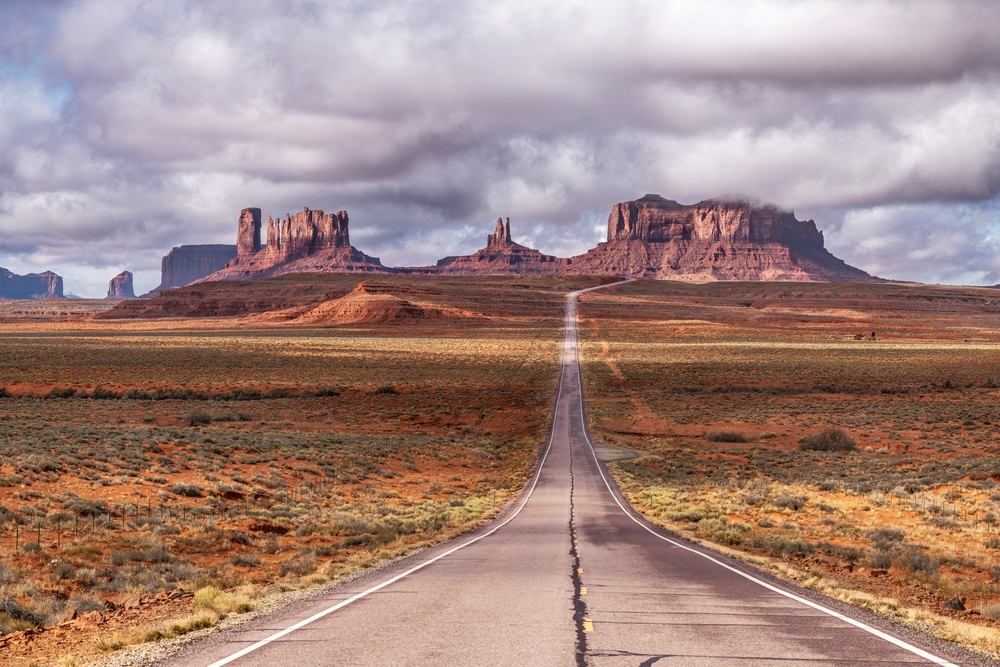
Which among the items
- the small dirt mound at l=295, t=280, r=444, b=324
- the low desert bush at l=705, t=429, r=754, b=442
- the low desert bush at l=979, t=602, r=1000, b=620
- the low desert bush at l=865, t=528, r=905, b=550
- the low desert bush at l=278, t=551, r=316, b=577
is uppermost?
the small dirt mound at l=295, t=280, r=444, b=324

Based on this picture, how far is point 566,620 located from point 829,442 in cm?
3305

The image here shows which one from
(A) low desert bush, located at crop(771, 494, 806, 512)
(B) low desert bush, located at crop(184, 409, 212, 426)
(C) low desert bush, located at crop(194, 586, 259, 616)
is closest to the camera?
(C) low desert bush, located at crop(194, 586, 259, 616)

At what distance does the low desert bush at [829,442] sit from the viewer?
38.6m

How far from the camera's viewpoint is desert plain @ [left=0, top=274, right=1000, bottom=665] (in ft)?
45.5

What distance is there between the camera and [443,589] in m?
12.4

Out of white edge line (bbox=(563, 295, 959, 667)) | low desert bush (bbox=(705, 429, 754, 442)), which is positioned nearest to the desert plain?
low desert bush (bbox=(705, 429, 754, 442))

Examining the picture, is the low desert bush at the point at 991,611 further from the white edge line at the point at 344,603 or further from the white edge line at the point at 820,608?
the white edge line at the point at 344,603

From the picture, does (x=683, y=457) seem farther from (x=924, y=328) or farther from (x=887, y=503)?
(x=924, y=328)

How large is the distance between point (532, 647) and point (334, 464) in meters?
22.8

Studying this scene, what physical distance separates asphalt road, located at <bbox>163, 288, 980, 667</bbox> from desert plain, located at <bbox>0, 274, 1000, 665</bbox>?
49.4 inches

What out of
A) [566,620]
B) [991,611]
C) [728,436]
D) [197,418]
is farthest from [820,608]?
[197,418]

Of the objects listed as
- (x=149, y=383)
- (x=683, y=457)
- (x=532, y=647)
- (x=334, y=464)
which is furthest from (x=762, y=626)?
(x=149, y=383)

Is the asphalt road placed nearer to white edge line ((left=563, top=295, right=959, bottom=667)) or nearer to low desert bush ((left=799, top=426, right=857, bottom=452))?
white edge line ((left=563, top=295, right=959, bottom=667))

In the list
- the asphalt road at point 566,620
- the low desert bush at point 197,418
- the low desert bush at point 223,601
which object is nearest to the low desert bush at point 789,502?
the asphalt road at point 566,620
